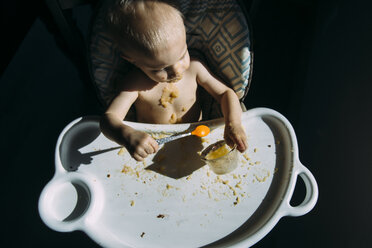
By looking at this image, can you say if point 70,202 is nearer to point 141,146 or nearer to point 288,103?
point 141,146

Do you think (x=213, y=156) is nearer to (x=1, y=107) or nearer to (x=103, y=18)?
(x=103, y=18)

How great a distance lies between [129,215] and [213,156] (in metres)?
0.27

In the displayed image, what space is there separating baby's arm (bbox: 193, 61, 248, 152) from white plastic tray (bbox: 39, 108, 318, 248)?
0.15 feet

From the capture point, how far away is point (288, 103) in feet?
4.45

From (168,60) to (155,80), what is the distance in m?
0.11

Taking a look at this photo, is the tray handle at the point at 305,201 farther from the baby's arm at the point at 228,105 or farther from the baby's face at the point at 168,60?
the baby's face at the point at 168,60

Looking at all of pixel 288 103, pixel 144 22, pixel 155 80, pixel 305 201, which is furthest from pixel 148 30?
pixel 288 103

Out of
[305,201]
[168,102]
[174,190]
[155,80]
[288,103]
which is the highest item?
[155,80]

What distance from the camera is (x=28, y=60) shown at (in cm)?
145

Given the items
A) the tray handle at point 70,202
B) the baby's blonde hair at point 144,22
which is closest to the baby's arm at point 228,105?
the baby's blonde hair at point 144,22

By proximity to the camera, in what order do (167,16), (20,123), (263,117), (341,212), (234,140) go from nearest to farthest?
(167,16), (234,140), (263,117), (341,212), (20,123)

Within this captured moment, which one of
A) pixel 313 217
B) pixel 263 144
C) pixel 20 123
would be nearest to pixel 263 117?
pixel 263 144

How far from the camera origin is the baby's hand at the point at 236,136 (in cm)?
70

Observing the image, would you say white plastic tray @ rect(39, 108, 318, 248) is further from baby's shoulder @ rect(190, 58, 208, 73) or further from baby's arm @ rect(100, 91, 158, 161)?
baby's shoulder @ rect(190, 58, 208, 73)
